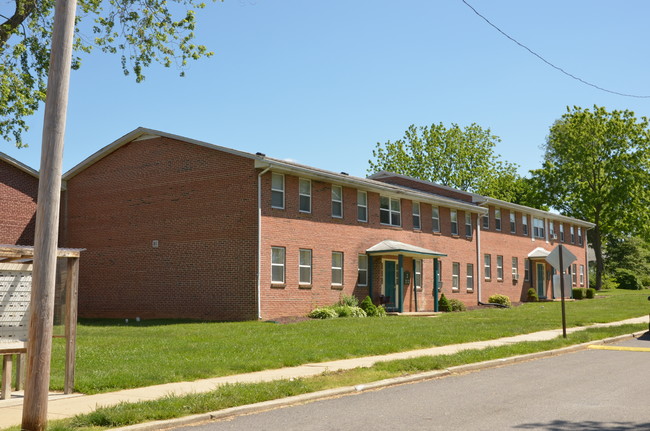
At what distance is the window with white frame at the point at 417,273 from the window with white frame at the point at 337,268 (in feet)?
17.6

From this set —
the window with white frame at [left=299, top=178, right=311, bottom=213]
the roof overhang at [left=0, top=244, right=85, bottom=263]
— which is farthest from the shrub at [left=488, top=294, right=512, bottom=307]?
the roof overhang at [left=0, top=244, right=85, bottom=263]

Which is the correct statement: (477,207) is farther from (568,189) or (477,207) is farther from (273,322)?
(568,189)

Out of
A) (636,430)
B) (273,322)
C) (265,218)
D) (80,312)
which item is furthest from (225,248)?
(636,430)

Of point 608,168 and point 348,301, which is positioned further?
point 608,168

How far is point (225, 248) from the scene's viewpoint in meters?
27.2

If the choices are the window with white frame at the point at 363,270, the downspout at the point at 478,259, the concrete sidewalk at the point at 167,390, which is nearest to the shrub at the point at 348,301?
the window with white frame at the point at 363,270

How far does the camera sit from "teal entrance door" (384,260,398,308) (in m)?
32.7

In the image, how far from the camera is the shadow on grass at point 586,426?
7707 mm

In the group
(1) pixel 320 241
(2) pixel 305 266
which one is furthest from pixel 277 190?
(2) pixel 305 266

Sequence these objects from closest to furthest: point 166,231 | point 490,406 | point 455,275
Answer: point 490,406 < point 166,231 < point 455,275

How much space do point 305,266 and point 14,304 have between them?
63.5 feet

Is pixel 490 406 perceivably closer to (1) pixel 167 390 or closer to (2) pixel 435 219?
(1) pixel 167 390

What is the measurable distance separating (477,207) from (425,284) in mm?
6831

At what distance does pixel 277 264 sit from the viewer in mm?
27391
